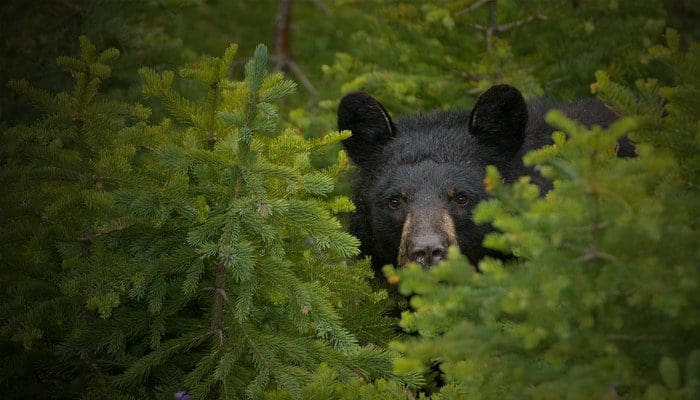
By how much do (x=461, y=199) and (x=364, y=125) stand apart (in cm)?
88

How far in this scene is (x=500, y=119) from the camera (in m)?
4.92

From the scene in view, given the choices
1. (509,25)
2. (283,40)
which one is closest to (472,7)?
(509,25)

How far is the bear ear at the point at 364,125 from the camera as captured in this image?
16.7 ft

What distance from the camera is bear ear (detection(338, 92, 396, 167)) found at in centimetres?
508

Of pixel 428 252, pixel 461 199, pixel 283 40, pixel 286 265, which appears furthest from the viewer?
pixel 283 40

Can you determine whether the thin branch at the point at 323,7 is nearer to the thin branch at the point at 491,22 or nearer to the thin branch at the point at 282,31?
the thin branch at the point at 282,31

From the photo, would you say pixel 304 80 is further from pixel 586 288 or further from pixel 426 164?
pixel 586 288

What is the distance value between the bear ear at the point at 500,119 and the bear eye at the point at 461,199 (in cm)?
48

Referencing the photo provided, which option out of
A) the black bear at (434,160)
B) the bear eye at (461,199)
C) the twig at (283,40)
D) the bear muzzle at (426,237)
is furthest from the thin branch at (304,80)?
the bear muzzle at (426,237)

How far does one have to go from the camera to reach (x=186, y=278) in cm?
339

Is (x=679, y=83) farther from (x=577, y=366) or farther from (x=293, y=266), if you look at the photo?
(x=293, y=266)

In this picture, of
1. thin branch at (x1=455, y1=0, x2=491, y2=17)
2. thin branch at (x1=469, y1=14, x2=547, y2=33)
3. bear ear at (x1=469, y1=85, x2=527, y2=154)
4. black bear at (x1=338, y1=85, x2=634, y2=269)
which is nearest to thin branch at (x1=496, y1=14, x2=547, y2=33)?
thin branch at (x1=469, y1=14, x2=547, y2=33)

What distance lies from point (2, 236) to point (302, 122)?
3631 millimetres

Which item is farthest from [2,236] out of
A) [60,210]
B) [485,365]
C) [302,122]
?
[302,122]
